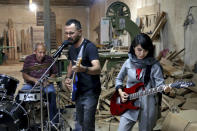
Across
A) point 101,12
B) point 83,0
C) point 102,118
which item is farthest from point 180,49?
point 83,0

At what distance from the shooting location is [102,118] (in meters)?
4.08

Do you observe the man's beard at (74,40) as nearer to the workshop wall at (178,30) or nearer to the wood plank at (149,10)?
the workshop wall at (178,30)

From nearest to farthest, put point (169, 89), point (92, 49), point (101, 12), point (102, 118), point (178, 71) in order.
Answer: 1. point (169, 89)
2. point (92, 49)
3. point (102, 118)
4. point (178, 71)
5. point (101, 12)

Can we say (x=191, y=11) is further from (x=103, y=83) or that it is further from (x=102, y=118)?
(x=102, y=118)

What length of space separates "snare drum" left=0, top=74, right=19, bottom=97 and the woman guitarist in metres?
1.74

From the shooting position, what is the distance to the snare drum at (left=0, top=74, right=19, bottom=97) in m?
3.21

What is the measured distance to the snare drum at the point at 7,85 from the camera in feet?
10.5

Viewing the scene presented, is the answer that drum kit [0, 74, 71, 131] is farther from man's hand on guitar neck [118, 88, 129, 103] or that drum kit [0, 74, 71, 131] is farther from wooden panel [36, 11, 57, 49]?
wooden panel [36, 11, 57, 49]

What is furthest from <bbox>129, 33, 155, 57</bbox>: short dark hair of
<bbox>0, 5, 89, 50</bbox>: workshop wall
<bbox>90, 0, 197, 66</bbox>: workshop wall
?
<bbox>0, 5, 89, 50</bbox>: workshop wall

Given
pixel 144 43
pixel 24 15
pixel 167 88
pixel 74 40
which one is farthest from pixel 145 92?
pixel 24 15

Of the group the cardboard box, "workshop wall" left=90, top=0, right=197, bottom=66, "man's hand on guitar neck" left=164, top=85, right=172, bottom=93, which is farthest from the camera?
"workshop wall" left=90, top=0, right=197, bottom=66

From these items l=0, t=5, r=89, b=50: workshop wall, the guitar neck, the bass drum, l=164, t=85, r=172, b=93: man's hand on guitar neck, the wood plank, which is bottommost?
the bass drum

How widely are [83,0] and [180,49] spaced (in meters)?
8.20

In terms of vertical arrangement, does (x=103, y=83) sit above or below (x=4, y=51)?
below
